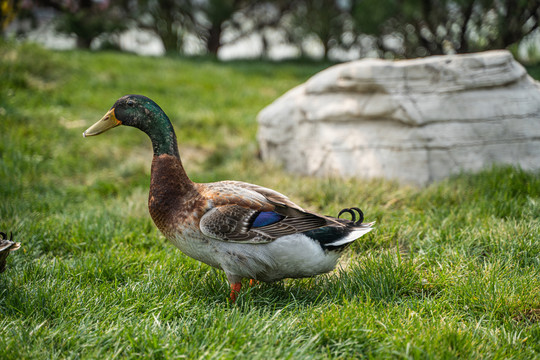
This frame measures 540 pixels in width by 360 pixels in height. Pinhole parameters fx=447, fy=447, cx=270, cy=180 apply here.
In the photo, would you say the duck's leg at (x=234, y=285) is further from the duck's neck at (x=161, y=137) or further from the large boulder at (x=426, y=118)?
the large boulder at (x=426, y=118)

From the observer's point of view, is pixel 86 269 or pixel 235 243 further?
pixel 86 269

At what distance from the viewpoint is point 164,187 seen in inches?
112

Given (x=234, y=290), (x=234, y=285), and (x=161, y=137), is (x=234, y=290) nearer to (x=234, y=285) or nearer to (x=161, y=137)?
(x=234, y=285)

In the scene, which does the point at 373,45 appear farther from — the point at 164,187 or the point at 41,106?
the point at 164,187

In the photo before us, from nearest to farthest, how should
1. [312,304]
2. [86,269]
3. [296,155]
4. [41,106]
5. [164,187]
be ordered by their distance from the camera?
[312,304]
[164,187]
[86,269]
[296,155]
[41,106]

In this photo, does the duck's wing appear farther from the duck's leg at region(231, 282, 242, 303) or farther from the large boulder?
the large boulder

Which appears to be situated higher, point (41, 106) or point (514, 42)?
point (514, 42)

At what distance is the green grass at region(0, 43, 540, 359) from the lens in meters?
2.22

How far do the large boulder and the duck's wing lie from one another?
2.57 metres

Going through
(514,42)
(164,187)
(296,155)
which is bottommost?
(296,155)

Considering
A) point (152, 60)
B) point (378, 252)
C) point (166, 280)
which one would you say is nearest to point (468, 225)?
point (378, 252)

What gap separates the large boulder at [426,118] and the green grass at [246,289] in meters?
0.36

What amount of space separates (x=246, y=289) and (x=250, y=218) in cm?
54

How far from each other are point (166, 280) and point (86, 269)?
24.5 inches
